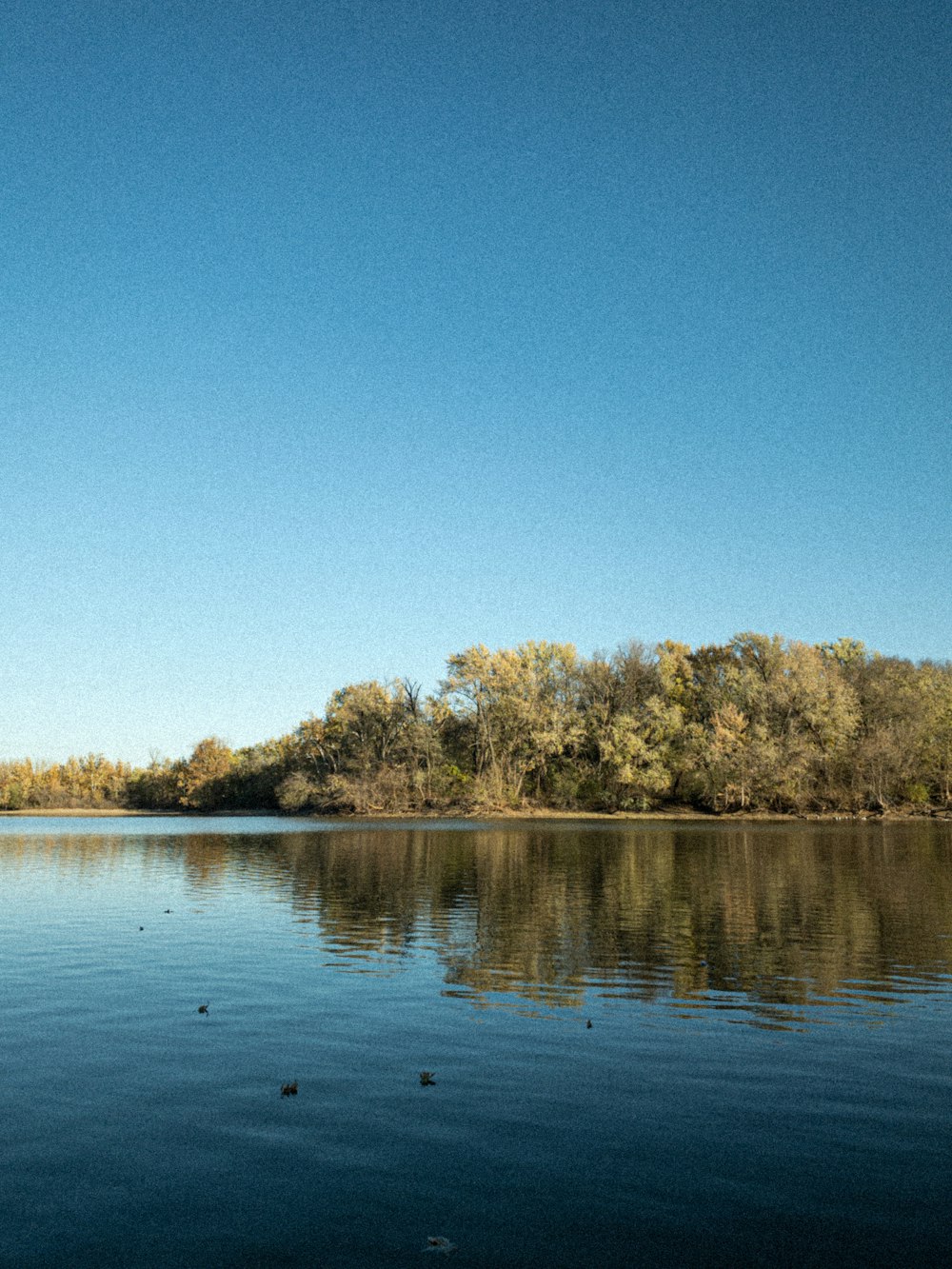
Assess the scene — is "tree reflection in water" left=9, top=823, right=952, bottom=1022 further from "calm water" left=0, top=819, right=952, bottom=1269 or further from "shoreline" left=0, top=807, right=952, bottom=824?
"shoreline" left=0, top=807, right=952, bottom=824

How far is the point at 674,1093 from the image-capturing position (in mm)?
12617

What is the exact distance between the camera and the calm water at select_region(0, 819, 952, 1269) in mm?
8664

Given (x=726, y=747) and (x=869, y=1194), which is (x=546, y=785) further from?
(x=869, y=1194)

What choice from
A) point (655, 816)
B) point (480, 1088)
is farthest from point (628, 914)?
point (655, 816)

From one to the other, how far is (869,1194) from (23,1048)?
41.4 ft

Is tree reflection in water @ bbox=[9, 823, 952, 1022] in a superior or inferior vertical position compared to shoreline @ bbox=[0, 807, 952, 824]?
superior

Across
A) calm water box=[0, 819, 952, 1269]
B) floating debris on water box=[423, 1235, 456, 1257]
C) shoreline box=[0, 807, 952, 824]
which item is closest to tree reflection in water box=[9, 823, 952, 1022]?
calm water box=[0, 819, 952, 1269]

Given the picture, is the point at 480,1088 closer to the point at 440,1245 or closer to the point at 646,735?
the point at 440,1245

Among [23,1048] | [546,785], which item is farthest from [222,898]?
[546,785]

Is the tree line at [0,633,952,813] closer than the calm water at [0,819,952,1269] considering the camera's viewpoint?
No

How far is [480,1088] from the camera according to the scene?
12.9m

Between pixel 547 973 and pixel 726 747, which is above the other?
pixel 726 747

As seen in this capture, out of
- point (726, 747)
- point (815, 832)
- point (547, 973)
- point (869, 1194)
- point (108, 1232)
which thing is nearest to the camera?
point (108, 1232)

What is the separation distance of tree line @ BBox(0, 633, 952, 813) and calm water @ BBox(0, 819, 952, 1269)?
93.3m
